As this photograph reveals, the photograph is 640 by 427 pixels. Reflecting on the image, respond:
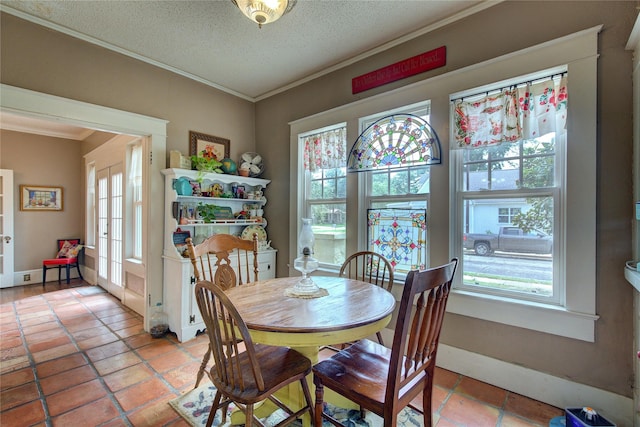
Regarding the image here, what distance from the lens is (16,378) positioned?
2119 mm

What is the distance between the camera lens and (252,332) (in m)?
1.27

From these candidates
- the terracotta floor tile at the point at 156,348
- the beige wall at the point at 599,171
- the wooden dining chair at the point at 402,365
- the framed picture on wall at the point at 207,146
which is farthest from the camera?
the framed picture on wall at the point at 207,146

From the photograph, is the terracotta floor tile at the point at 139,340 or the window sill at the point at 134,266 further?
the window sill at the point at 134,266

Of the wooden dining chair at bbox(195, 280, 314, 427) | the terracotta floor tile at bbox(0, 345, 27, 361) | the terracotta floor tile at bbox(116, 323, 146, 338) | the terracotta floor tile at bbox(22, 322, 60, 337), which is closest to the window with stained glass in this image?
the wooden dining chair at bbox(195, 280, 314, 427)

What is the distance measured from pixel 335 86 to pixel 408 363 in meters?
2.69

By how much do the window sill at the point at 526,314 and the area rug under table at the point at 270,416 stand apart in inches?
33.1

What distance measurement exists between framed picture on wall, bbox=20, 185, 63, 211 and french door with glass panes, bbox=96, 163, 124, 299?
1167 mm

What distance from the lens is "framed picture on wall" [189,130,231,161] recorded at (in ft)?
10.6

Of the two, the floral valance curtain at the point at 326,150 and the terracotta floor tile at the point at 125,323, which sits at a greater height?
the floral valance curtain at the point at 326,150

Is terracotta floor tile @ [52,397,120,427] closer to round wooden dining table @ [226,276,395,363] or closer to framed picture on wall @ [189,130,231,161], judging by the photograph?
round wooden dining table @ [226,276,395,363]

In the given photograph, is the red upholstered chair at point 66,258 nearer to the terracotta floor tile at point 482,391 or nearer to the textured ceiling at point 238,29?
the textured ceiling at point 238,29

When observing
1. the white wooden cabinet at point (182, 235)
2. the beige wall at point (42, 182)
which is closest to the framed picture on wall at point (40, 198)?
the beige wall at point (42, 182)

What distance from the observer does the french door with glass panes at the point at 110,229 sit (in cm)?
403

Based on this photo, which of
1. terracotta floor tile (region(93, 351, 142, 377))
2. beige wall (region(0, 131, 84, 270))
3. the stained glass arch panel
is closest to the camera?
terracotta floor tile (region(93, 351, 142, 377))
